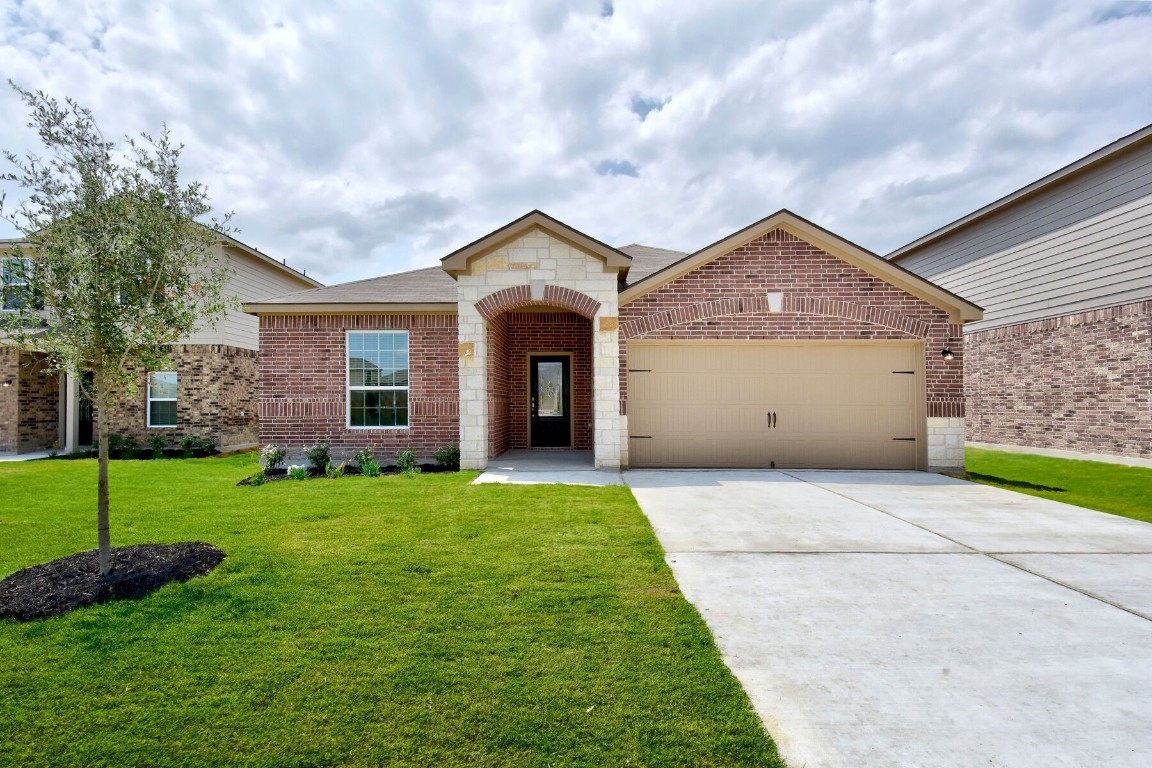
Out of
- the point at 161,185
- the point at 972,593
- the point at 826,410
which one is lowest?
the point at 972,593

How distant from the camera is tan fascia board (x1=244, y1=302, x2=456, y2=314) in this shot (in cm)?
1148

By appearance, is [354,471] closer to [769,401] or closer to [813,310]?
[769,401]

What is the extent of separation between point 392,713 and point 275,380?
1064 centimetres

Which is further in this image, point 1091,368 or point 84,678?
point 1091,368

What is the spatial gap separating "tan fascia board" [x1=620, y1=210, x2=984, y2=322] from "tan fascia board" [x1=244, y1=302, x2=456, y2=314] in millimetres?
3838

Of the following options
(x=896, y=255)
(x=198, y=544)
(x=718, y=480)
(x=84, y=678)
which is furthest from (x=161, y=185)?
(x=896, y=255)

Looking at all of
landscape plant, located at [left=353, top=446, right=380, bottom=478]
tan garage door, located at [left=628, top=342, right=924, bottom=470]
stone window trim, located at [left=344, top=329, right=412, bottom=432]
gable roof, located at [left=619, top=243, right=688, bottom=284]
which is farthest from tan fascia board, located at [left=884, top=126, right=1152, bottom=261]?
landscape plant, located at [left=353, top=446, right=380, bottom=478]

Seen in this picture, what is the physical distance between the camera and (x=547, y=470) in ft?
33.8

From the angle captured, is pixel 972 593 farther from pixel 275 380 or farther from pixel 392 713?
pixel 275 380

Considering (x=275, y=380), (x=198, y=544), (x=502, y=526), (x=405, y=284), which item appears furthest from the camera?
(x=405, y=284)

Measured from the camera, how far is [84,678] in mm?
3068

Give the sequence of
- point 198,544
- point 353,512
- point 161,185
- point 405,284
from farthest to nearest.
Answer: point 405,284, point 353,512, point 198,544, point 161,185

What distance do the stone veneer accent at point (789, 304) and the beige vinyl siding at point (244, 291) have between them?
11.4 m

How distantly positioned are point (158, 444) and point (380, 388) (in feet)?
22.5
